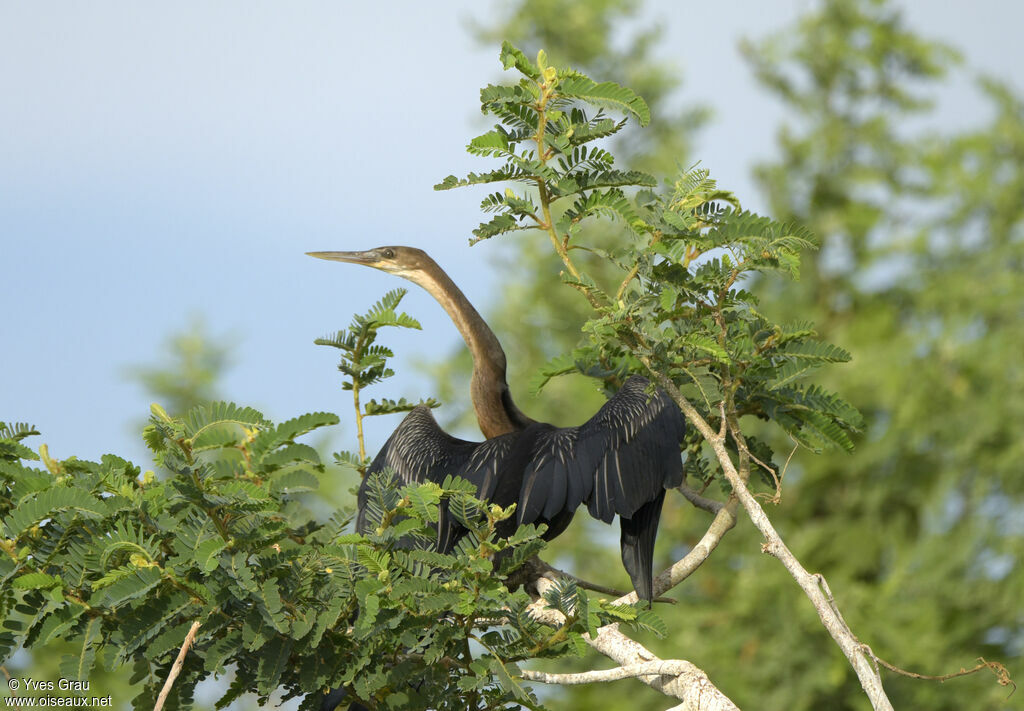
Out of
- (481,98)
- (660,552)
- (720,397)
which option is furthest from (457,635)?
(660,552)

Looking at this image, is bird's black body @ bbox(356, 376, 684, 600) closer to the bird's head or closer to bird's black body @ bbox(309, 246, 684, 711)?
bird's black body @ bbox(309, 246, 684, 711)

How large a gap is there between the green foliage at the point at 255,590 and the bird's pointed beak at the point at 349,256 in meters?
2.25

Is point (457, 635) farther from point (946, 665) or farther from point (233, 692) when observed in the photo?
point (946, 665)

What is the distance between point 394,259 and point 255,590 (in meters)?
2.69

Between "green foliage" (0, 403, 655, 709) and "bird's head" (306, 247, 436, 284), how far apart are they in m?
2.12

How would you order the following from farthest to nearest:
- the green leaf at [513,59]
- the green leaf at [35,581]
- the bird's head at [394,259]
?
1. the bird's head at [394,259]
2. the green leaf at [513,59]
3. the green leaf at [35,581]

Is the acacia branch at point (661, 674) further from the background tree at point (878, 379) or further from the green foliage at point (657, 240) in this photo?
the background tree at point (878, 379)

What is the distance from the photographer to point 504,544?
2594mm

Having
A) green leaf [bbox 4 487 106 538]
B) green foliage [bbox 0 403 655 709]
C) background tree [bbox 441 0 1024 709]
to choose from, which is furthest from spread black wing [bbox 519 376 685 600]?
background tree [bbox 441 0 1024 709]

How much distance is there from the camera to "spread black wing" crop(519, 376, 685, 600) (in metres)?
3.56

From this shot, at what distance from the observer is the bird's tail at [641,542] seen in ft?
11.7

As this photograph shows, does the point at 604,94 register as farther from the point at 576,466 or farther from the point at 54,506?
the point at 54,506

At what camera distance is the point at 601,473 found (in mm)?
3609

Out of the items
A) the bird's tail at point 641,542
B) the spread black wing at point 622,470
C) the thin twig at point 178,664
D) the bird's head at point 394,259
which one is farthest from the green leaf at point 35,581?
the bird's head at point 394,259
